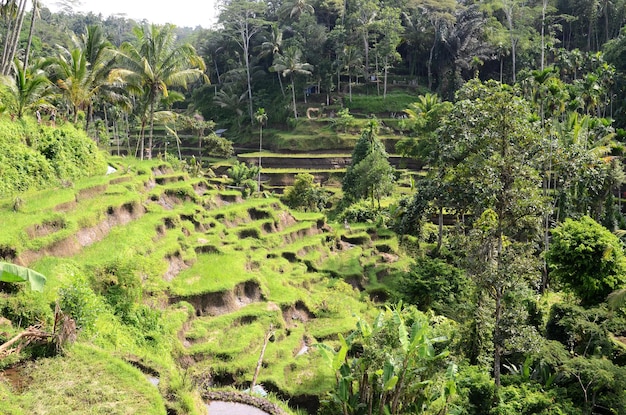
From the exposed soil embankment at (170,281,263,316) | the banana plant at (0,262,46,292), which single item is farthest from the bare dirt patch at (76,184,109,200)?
the banana plant at (0,262,46,292)

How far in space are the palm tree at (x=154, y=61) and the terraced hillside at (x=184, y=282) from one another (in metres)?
4.60

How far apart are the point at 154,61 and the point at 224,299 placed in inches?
635

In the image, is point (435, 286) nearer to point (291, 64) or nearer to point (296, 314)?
point (296, 314)

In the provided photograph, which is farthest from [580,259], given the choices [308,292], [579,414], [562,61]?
[562,61]

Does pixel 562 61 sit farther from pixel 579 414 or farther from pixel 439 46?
pixel 579 414

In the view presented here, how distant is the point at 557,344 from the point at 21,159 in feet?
65.5

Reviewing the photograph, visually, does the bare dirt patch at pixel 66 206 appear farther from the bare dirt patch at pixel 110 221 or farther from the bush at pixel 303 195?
the bush at pixel 303 195

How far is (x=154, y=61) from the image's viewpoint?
27906 mm

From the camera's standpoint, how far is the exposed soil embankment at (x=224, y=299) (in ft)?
55.9

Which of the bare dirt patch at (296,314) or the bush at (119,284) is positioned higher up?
the bush at (119,284)

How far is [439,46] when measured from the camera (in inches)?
2477

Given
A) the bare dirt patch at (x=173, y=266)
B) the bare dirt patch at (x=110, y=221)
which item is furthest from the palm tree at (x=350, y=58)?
the bare dirt patch at (x=173, y=266)

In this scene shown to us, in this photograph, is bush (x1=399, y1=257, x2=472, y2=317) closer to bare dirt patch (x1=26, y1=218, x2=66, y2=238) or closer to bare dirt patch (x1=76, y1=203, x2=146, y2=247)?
bare dirt patch (x1=76, y1=203, x2=146, y2=247)

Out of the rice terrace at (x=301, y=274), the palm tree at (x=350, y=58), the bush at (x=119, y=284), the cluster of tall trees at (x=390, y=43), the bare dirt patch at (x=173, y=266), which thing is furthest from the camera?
the cluster of tall trees at (x=390, y=43)
